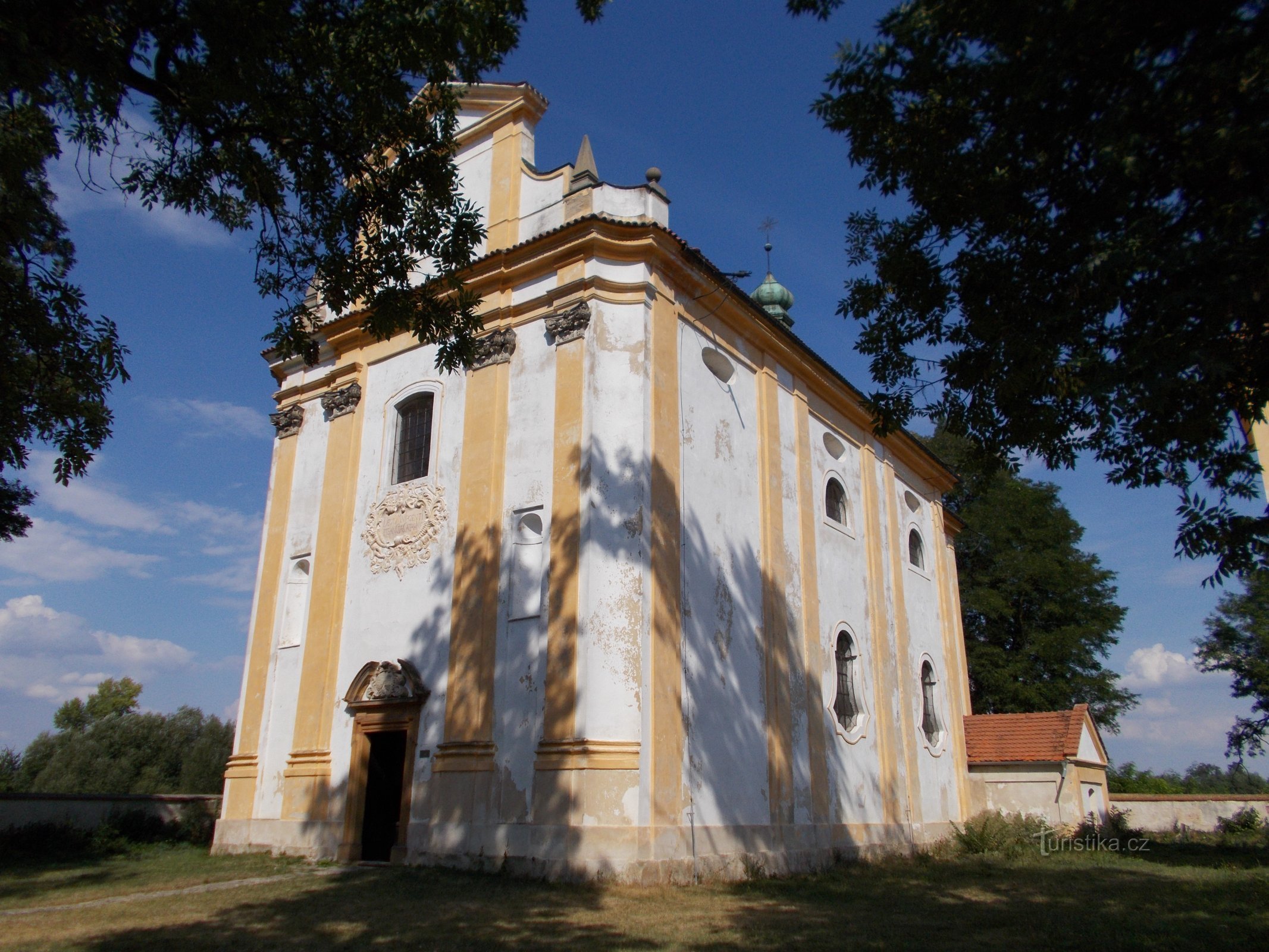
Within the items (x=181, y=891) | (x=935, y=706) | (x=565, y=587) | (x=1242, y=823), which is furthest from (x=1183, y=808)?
(x=181, y=891)

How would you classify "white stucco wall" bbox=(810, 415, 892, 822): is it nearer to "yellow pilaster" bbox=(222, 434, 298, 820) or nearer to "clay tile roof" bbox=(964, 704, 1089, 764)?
"clay tile roof" bbox=(964, 704, 1089, 764)

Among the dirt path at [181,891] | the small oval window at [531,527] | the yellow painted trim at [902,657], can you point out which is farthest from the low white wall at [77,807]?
the yellow painted trim at [902,657]

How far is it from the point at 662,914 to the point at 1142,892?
635 centimetres

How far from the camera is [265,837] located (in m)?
14.2

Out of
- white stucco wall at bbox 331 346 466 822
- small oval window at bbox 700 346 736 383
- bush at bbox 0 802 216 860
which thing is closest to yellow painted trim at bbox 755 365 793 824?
small oval window at bbox 700 346 736 383

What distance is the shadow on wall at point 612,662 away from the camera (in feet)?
38.4

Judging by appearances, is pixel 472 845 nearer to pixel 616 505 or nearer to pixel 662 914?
pixel 662 914

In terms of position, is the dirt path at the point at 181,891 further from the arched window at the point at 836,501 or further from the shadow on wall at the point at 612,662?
the arched window at the point at 836,501

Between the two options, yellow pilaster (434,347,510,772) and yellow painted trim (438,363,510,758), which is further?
yellow painted trim (438,363,510,758)

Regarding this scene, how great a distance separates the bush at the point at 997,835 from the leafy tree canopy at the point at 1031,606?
10.7m

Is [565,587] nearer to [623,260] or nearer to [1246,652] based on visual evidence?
[623,260]

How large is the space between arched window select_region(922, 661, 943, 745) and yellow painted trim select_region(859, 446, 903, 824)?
1876mm

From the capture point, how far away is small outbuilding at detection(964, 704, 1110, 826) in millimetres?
19516

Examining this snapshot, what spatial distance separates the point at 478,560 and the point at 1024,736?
14.1 meters
